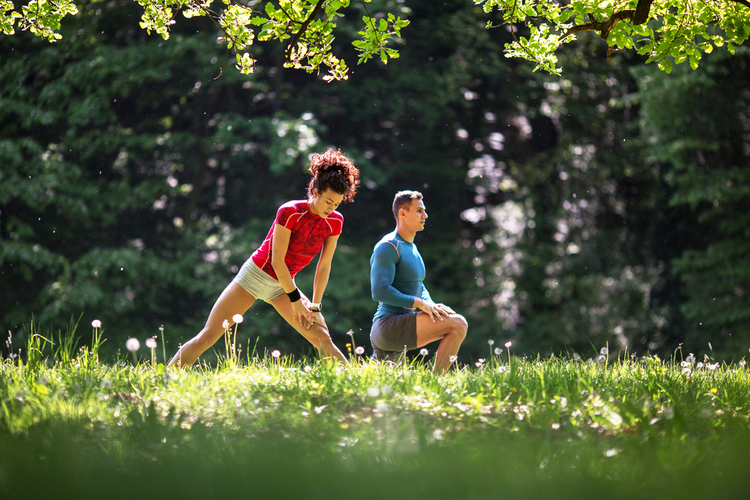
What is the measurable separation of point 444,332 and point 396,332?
36cm

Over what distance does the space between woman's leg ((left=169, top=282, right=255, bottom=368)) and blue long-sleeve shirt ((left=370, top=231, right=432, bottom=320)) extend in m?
0.97

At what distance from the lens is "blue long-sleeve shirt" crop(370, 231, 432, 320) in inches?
195

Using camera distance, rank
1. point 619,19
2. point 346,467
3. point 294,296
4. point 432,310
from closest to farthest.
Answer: point 346,467 → point 619,19 → point 294,296 → point 432,310

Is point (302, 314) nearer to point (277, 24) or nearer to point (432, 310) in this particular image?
point (432, 310)

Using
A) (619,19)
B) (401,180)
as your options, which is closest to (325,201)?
(619,19)

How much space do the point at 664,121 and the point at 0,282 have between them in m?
13.5

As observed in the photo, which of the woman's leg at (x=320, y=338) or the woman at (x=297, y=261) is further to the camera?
the woman's leg at (x=320, y=338)

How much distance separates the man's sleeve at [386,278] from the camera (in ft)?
16.2

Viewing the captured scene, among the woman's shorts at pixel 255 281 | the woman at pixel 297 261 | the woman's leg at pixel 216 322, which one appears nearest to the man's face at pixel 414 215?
the woman at pixel 297 261

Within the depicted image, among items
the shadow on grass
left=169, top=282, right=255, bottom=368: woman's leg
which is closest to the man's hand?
left=169, top=282, right=255, bottom=368: woman's leg

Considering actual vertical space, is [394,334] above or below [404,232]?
below

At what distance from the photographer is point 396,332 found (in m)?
5.06

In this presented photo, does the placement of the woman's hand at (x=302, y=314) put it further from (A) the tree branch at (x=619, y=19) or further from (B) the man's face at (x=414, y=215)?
(A) the tree branch at (x=619, y=19)

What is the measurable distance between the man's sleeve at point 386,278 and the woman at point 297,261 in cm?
35
